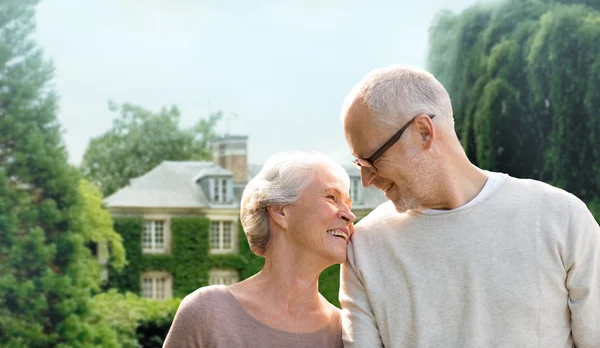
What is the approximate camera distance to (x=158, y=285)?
631 inches

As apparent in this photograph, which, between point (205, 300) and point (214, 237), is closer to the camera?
point (205, 300)

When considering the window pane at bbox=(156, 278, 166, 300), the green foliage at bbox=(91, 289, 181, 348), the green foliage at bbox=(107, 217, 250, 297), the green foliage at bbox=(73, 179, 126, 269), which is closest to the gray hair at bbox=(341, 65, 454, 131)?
the green foliage at bbox=(73, 179, 126, 269)

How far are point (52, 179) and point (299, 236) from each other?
37.6 feet

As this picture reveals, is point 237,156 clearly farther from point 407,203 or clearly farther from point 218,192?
point 407,203

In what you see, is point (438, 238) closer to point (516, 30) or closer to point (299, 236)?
point (299, 236)

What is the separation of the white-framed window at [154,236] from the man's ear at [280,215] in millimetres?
14172

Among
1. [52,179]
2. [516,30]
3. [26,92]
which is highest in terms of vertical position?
[516,30]

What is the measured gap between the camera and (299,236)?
1.92 meters

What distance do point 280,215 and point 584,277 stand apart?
645mm

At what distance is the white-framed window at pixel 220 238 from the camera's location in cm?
1633

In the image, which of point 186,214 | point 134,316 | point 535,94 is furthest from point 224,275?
point 535,94

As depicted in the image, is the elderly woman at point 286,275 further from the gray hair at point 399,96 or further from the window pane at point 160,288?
the window pane at point 160,288

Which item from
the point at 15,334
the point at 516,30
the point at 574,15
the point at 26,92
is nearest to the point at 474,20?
the point at 516,30

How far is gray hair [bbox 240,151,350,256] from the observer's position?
75.7 inches
